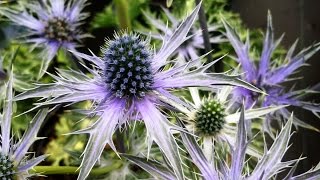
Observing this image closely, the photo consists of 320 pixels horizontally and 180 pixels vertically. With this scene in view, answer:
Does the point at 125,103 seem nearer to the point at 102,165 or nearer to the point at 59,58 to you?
the point at 102,165

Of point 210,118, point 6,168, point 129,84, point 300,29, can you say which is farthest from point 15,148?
point 300,29

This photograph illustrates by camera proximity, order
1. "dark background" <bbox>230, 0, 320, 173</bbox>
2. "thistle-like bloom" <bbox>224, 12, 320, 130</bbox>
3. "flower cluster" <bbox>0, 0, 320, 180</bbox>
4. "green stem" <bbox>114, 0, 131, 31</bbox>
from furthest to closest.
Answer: "dark background" <bbox>230, 0, 320, 173</bbox>, "green stem" <bbox>114, 0, 131, 31</bbox>, "thistle-like bloom" <bbox>224, 12, 320, 130</bbox>, "flower cluster" <bbox>0, 0, 320, 180</bbox>

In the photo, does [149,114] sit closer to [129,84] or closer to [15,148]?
[129,84]

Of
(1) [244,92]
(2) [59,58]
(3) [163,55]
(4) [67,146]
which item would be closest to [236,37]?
(1) [244,92]

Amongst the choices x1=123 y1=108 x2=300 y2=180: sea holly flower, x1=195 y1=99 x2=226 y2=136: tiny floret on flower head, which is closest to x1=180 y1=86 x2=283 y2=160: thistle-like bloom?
x1=195 y1=99 x2=226 y2=136: tiny floret on flower head

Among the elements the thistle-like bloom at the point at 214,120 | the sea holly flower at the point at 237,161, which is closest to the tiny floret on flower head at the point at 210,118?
the thistle-like bloom at the point at 214,120

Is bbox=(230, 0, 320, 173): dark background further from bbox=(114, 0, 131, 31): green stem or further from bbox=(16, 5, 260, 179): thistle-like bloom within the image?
bbox=(16, 5, 260, 179): thistle-like bloom
